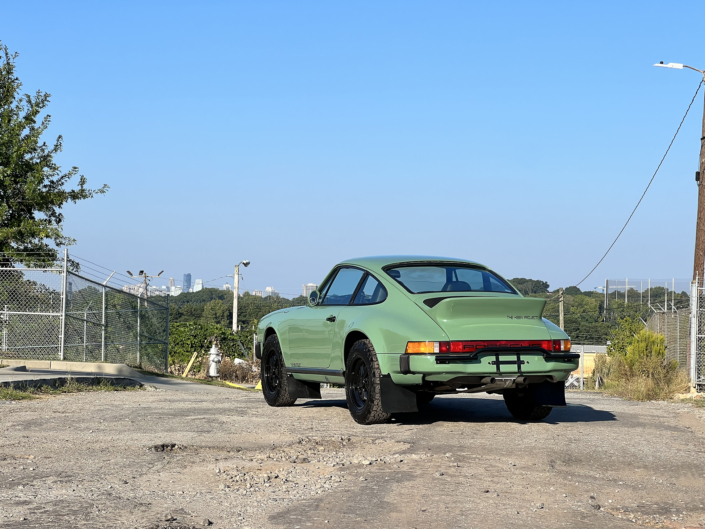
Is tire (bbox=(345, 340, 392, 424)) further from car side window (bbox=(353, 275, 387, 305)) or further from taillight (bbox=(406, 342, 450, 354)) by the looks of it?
taillight (bbox=(406, 342, 450, 354))

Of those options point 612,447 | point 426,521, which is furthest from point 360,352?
point 426,521

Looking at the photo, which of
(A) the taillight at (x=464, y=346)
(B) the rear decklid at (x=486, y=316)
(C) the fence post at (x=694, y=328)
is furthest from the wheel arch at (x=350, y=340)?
(C) the fence post at (x=694, y=328)

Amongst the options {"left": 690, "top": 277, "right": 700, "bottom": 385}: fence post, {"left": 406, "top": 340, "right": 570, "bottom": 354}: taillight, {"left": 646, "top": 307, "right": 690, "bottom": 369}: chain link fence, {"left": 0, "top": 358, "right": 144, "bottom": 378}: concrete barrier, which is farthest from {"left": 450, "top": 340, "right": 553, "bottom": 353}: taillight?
{"left": 646, "top": 307, "right": 690, "bottom": 369}: chain link fence

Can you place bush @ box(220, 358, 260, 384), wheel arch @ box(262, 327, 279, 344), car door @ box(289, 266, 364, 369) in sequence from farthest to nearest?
bush @ box(220, 358, 260, 384) → wheel arch @ box(262, 327, 279, 344) → car door @ box(289, 266, 364, 369)

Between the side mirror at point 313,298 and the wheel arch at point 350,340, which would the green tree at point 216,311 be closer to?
the side mirror at point 313,298

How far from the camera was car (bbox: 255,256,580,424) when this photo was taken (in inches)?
305

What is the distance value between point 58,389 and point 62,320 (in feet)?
21.4

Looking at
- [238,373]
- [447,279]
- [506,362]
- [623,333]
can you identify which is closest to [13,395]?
[447,279]

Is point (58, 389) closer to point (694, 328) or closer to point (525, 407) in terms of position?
point (525, 407)

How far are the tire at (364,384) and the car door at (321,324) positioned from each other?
622 millimetres

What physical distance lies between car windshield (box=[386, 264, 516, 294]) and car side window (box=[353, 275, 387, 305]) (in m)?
0.18

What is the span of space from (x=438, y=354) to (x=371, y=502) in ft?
9.55

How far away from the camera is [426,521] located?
4.46 m

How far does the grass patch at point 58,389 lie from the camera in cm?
1101
